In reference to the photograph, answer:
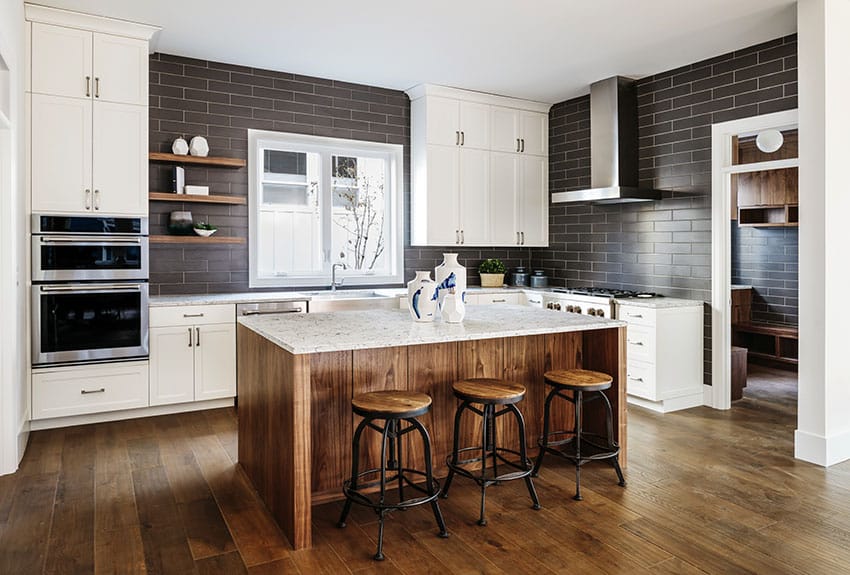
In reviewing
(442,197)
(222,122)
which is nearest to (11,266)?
(222,122)

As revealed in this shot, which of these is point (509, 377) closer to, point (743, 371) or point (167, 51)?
point (743, 371)

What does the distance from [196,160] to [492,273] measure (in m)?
3.08

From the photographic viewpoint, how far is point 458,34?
4.43 meters

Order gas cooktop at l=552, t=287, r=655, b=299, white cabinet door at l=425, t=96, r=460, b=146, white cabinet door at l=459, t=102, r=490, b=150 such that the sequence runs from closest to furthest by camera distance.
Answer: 1. gas cooktop at l=552, t=287, r=655, b=299
2. white cabinet door at l=425, t=96, r=460, b=146
3. white cabinet door at l=459, t=102, r=490, b=150

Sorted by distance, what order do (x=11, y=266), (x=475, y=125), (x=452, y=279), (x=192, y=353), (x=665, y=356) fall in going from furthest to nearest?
(x=475, y=125), (x=665, y=356), (x=192, y=353), (x=11, y=266), (x=452, y=279)

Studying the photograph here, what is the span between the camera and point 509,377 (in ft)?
11.5

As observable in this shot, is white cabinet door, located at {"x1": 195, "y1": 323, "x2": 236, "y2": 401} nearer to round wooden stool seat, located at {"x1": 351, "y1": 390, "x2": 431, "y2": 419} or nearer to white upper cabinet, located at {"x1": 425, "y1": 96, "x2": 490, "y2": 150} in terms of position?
round wooden stool seat, located at {"x1": 351, "y1": 390, "x2": 431, "y2": 419}

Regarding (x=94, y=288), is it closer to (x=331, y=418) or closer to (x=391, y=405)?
(x=331, y=418)

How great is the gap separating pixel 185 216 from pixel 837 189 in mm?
4604

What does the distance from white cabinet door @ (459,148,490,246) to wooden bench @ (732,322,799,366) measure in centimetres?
321

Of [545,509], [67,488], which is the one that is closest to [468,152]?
[545,509]

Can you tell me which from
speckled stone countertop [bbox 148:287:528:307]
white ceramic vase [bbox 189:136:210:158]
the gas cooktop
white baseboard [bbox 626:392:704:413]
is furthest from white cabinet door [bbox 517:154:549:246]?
white ceramic vase [bbox 189:136:210:158]

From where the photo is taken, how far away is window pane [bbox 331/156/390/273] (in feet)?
19.0

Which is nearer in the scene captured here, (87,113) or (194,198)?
(87,113)
